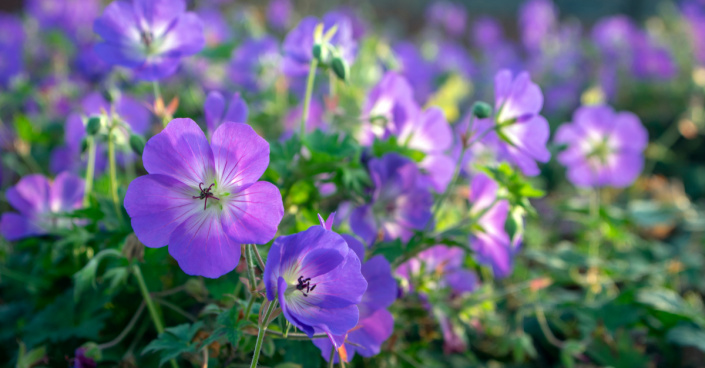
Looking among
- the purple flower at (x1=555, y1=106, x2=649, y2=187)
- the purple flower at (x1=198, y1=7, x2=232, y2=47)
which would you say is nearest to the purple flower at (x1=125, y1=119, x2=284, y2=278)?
the purple flower at (x1=555, y1=106, x2=649, y2=187)

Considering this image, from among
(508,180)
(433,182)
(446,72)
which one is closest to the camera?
(508,180)

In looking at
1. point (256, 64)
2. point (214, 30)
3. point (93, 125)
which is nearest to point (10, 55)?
point (214, 30)

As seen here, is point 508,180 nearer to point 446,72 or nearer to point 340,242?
point 340,242

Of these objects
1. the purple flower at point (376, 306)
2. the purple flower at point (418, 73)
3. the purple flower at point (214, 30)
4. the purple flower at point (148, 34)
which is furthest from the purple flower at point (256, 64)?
the purple flower at point (376, 306)

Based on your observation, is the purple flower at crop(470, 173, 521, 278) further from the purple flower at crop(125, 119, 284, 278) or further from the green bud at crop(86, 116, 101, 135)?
the green bud at crop(86, 116, 101, 135)

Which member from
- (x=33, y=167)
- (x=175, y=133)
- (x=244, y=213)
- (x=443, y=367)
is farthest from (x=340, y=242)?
(x=33, y=167)
